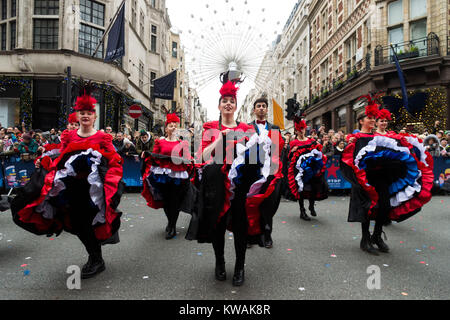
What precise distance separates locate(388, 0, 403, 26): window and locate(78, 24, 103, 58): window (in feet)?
54.6

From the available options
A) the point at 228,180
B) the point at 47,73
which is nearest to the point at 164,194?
the point at 228,180

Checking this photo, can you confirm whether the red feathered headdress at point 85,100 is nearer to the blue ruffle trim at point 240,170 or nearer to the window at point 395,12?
the blue ruffle trim at point 240,170

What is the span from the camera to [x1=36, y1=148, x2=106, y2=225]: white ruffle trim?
10.4ft

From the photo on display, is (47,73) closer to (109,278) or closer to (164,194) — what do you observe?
(164,194)

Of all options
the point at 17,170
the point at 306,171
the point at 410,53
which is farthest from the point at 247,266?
the point at 410,53

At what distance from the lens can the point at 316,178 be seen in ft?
21.1

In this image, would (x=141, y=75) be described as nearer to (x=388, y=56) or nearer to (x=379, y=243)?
(x=388, y=56)


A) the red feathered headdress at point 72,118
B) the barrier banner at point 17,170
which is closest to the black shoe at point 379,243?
the red feathered headdress at point 72,118

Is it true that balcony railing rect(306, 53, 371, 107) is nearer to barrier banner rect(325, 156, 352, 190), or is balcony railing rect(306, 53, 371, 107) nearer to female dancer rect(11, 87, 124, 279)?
barrier banner rect(325, 156, 352, 190)

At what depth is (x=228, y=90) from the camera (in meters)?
3.19

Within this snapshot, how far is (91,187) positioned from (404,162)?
3868 mm

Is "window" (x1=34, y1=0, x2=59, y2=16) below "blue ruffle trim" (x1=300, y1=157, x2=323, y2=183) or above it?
above

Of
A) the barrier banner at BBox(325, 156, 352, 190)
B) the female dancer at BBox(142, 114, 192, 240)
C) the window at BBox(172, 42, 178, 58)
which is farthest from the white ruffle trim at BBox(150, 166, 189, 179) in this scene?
the window at BBox(172, 42, 178, 58)

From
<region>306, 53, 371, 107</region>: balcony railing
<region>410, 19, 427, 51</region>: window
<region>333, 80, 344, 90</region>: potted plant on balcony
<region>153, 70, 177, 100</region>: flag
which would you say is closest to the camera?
<region>410, 19, 427, 51</region>: window
